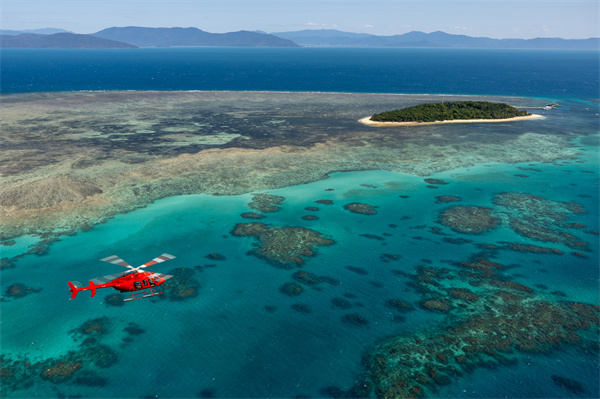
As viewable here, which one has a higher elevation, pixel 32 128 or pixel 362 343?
pixel 32 128

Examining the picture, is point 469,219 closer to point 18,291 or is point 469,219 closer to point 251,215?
point 251,215

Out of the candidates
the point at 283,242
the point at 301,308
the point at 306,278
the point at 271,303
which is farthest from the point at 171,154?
the point at 301,308

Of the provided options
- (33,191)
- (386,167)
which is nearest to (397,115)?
(386,167)

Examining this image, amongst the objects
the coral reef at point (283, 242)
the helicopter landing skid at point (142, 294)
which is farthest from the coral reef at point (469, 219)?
the helicopter landing skid at point (142, 294)

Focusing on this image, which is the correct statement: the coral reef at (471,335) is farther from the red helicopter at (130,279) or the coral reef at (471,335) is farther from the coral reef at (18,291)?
the coral reef at (18,291)

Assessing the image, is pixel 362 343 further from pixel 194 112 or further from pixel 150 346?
pixel 194 112

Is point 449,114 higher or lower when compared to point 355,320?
higher

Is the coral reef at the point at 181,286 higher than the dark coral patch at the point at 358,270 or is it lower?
lower
